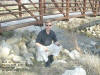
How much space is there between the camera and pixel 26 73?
6.83m

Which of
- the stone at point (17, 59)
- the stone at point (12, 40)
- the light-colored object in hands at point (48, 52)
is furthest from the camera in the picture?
the stone at point (12, 40)

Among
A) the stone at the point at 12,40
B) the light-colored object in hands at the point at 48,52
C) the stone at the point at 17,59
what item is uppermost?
the light-colored object in hands at the point at 48,52

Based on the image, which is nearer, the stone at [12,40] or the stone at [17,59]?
the stone at [17,59]

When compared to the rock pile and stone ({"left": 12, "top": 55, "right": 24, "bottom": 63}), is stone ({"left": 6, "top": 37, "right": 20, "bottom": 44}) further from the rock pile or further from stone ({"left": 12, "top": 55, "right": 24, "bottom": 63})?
stone ({"left": 12, "top": 55, "right": 24, "bottom": 63})

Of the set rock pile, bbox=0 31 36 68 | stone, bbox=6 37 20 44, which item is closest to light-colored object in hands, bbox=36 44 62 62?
rock pile, bbox=0 31 36 68

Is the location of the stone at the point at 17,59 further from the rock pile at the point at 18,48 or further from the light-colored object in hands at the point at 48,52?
the light-colored object in hands at the point at 48,52

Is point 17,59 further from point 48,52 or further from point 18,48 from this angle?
point 48,52

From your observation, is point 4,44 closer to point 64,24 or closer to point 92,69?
point 92,69

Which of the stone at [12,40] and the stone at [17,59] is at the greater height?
the stone at [12,40]

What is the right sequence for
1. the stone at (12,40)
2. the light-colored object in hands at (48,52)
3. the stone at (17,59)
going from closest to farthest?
the light-colored object in hands at (48,52), the stone at (17,59), the stone at (12,40)

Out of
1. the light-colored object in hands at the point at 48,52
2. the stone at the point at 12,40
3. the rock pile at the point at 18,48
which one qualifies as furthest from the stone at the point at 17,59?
the light-colored object in hands at the point at 48,52

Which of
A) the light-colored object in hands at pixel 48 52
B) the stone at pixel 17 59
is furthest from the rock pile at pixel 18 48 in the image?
the light-colored object in hands at pixel 48 52

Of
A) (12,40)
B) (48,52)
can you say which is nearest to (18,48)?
(12,40)

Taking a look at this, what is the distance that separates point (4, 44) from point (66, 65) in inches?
82.4
